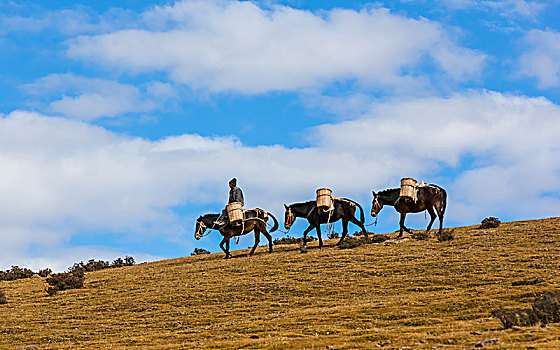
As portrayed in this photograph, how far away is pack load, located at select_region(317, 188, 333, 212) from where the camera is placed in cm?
3525

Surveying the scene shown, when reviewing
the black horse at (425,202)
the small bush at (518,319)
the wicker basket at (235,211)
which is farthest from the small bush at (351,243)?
the small bush at (518,319)

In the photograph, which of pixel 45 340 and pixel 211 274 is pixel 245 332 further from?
pixel 211 274

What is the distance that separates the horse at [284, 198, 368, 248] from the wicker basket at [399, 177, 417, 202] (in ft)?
8.10

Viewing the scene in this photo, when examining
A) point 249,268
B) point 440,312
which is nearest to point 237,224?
point 249,268

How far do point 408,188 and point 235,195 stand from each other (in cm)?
914

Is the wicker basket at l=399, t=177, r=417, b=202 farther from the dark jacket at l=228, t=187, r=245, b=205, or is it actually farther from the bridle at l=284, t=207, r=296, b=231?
the dark jacket at l=228, t=187, r=245, b=205

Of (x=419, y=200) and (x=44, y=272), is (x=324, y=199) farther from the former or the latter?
(x=44, y=272)

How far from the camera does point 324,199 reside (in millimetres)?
35281

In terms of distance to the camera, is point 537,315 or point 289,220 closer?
point 537,315

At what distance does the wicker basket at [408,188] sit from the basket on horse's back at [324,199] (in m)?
3.94

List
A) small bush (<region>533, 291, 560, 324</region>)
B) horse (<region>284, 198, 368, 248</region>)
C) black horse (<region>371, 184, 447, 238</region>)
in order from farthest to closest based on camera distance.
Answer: black horse (<region>371, 184, 447, 238</region>)
horse (<region>284, 198, 368, 248</region>)
small bush (<region>533, 291, 560, 324</region>)

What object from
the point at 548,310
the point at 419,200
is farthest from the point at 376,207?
the point at 548,310

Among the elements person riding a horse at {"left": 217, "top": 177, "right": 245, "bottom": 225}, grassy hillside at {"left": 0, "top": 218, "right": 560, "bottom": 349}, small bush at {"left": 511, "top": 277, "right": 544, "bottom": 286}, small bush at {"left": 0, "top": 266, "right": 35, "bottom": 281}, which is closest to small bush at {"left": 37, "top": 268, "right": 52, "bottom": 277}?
small bush at {"left": 0, "top": 266, "right": 35, "bottom": 281}

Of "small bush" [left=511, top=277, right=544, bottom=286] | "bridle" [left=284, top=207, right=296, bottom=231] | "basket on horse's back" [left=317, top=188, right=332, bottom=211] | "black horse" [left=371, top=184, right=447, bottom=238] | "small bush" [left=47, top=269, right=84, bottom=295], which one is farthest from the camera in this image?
"bridle" [left=284, top=207, right=296, bottom=231]
